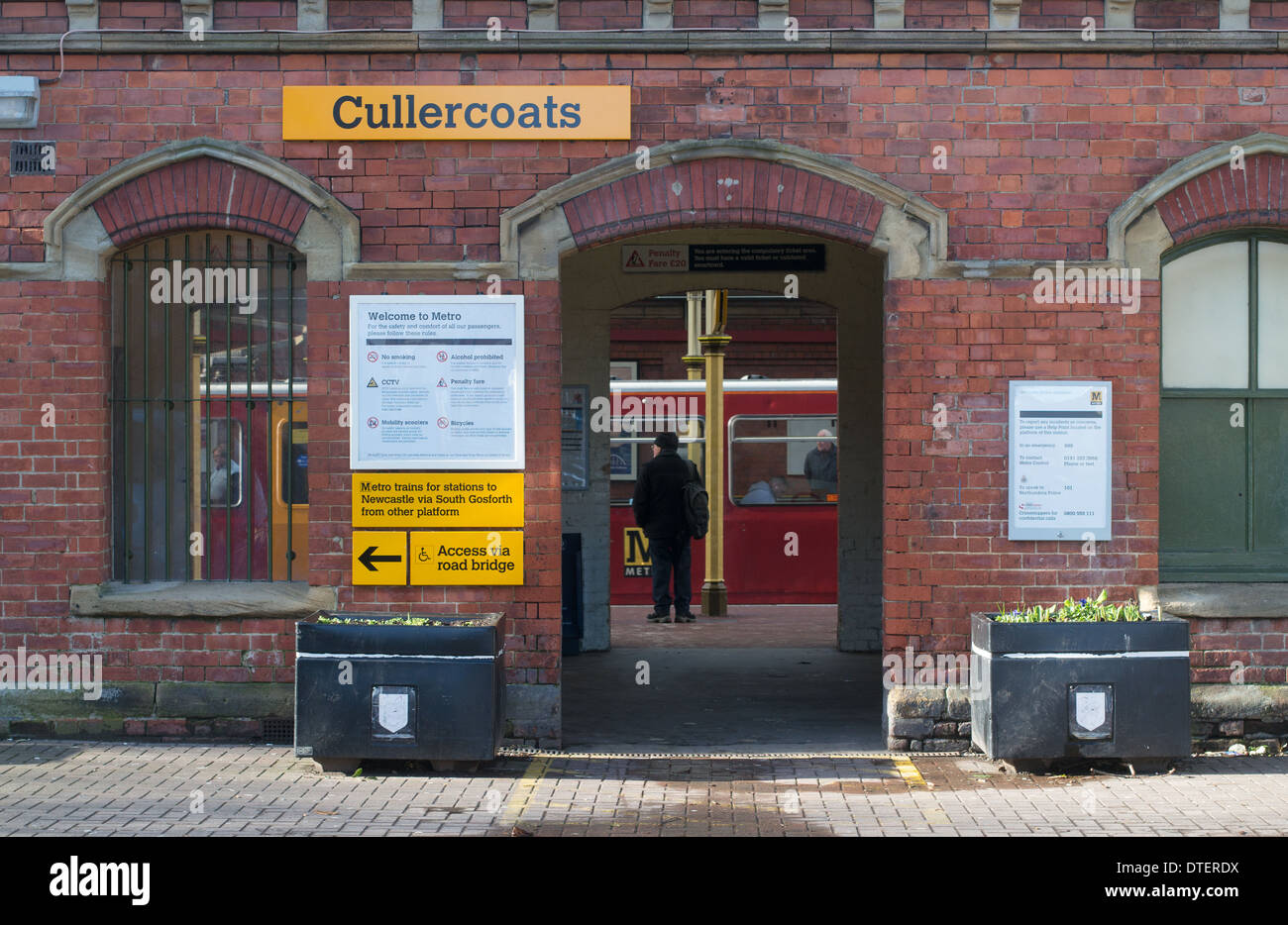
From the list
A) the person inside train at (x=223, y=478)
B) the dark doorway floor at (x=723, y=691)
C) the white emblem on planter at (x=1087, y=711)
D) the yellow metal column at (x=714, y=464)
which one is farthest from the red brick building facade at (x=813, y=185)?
the yellow metal column at (x=714, y=464)

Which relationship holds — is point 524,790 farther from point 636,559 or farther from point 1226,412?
point 636,559

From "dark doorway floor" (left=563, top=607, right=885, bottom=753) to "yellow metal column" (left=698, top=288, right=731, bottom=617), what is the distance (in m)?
0.80

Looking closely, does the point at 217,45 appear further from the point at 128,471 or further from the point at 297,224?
the point at 128,471

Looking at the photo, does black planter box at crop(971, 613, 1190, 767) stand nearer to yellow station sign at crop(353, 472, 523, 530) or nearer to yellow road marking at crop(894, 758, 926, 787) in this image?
yellow road marking at crop(894, 758, 926, 787)

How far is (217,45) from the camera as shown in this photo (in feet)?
30.0

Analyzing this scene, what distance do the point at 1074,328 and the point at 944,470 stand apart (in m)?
1.25

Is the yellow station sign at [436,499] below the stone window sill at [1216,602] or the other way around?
the other way around

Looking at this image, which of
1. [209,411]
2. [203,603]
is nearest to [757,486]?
[209,411]

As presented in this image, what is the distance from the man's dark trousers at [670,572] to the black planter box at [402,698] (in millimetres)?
7076

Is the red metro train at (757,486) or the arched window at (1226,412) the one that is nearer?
the arched window at (1226,412)

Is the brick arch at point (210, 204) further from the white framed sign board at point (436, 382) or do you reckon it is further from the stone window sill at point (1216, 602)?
the stone window sill at point (1216, 602)

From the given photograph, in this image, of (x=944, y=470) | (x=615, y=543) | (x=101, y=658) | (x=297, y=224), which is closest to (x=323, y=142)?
(x=297, y=224)

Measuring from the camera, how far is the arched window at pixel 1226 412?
31.1ft

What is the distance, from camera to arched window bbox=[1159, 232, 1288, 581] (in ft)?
31.1
